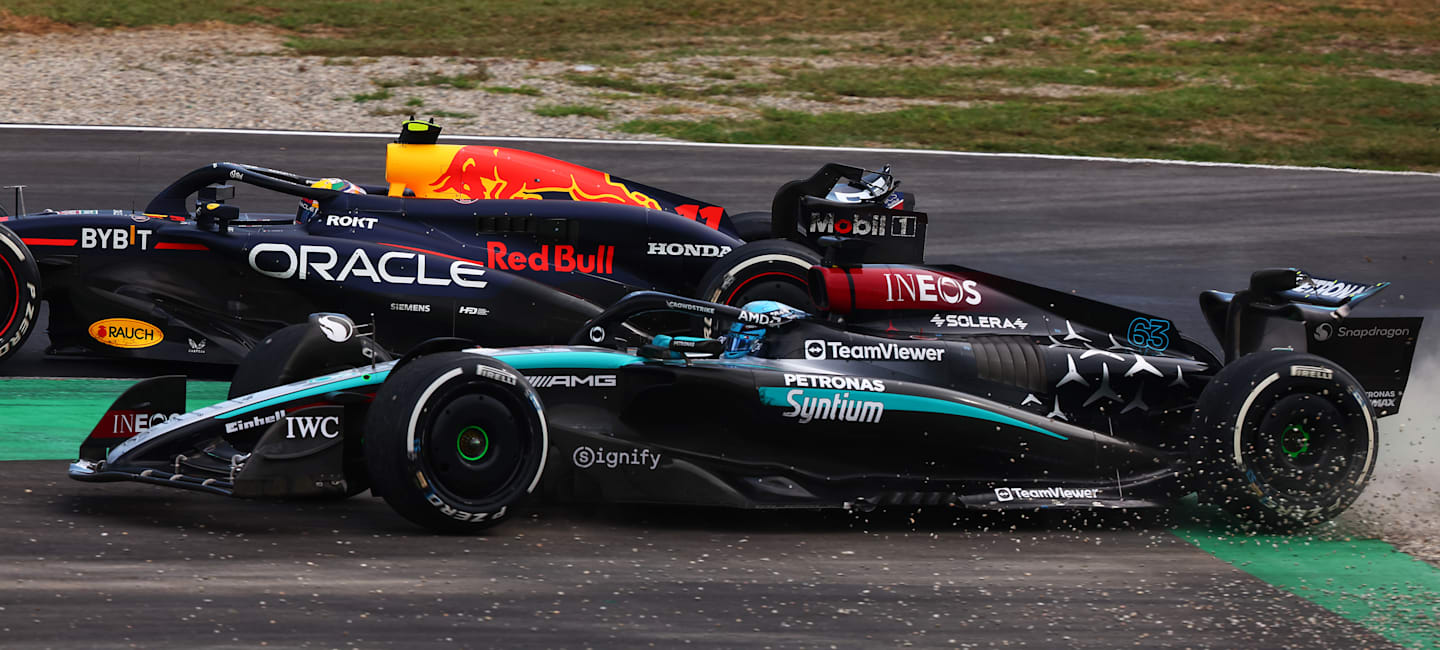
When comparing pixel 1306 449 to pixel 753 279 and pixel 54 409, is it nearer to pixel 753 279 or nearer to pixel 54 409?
pixel 753 279

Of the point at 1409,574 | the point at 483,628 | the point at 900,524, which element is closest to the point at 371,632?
the point at 483,628

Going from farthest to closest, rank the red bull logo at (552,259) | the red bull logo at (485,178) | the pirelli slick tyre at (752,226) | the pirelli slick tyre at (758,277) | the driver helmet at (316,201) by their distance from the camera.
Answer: the pirelli slick tyre at (752,226), the red bull logo at (485,178), the red bull logo at (552,259), the driver helmet at (316,201), the pirelli slick tyre at (758,277)

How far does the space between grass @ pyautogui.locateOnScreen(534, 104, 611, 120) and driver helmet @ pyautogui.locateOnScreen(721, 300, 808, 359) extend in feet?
42.6

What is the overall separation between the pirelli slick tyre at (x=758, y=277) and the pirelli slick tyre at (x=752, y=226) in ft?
5.99

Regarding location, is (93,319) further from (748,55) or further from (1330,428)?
(748,55)

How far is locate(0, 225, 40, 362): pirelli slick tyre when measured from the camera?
8.98 m

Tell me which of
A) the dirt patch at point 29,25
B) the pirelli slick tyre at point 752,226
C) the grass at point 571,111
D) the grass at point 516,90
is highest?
the dirt patch at point 29,25

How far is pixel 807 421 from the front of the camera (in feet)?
21.6

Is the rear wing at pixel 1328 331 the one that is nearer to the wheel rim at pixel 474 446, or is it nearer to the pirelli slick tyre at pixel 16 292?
the wheel rim at pixel 474 446

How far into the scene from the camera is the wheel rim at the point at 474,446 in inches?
238

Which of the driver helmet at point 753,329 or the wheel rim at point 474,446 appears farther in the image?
the driver helmet at point 753,329

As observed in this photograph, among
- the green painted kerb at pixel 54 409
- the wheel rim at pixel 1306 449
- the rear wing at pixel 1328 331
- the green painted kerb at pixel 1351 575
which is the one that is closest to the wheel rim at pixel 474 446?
the green painted kerb at pixel 54 409

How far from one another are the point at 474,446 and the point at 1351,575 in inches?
126

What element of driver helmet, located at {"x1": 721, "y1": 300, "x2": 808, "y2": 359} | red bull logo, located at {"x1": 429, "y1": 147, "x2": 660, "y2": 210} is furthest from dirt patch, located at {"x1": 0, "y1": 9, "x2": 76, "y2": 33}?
driver helmet, located at {"x1": 721, "y1": 300, "x2": 808, "y2": 359}
